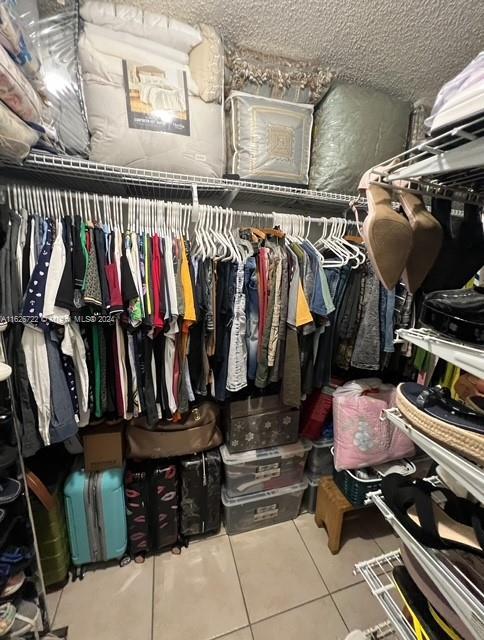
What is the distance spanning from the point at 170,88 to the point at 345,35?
797 millimetres

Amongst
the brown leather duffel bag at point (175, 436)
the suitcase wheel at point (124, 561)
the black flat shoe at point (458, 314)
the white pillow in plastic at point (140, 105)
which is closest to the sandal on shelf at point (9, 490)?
the brown leather duffel bag at point (175, 436)

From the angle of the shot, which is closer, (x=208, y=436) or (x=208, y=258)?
(x=208, y=258)

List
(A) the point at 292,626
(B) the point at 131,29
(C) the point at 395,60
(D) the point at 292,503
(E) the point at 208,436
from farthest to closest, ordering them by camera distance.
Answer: (D) the point at 292,503 < (E) the point at 208,436 < (C) the point at 395,60 < (A) the point at 292,626 < (B) the point at 131,29

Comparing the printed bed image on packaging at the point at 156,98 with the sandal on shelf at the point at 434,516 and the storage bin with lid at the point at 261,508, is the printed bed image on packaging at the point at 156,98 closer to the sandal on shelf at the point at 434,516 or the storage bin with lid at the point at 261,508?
the sandal on shelf at the point at 434,516

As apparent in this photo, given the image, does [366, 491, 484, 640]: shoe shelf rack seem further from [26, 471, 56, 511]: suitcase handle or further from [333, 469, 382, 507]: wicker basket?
[26, 471, 56, 511]: suitcase handle

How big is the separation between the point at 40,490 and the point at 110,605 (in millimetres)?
647

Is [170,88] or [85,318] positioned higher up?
[170,88]

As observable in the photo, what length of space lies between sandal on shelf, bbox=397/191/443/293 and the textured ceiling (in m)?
0.90

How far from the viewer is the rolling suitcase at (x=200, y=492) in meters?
1.40

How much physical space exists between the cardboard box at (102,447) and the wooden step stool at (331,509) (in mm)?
1127

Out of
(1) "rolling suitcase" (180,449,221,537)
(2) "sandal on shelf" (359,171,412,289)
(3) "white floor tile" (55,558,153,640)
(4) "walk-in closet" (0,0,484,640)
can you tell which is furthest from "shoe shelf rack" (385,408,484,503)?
(3) "white floor tile" (55,558,153,640)

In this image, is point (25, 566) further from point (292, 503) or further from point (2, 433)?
point (292, 503)

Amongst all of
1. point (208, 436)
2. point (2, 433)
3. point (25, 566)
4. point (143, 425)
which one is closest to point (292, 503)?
point (208, 436)

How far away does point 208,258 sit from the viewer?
114 centimetres
